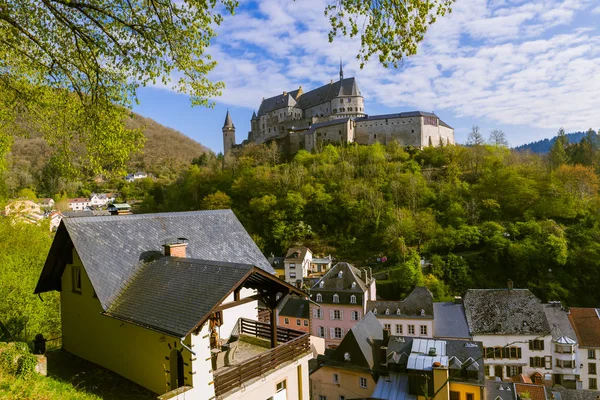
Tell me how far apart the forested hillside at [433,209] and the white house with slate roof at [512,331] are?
24.6 feet

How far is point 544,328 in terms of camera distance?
24.6 meters

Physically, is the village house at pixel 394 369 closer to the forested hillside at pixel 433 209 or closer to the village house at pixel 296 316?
the village house at pixel 296 316

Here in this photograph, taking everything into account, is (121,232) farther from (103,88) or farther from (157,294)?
(103,88)

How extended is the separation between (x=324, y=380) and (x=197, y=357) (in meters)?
15.9

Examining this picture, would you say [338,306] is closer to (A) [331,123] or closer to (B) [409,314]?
(B) [409,314]

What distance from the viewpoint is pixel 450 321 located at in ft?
90.2

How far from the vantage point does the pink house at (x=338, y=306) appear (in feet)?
94.7

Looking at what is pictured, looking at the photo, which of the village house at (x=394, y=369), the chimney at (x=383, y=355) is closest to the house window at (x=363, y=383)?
the village house at (x=394, y=369)

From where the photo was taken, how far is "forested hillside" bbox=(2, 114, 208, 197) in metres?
Answer: 10.4

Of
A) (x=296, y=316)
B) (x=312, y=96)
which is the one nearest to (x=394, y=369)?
(x=296, y=316)

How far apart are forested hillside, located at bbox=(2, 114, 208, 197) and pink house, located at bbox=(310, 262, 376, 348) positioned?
60.2 ft

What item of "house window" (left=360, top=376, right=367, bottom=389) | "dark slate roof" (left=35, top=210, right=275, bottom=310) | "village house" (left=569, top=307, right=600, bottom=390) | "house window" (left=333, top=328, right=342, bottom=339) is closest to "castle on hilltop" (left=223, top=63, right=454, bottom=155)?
"house window" (left=333, top=328, right=342, bottom=339)

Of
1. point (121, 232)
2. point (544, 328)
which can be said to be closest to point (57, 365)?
point (121, 232)

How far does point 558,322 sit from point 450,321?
7449 mm
